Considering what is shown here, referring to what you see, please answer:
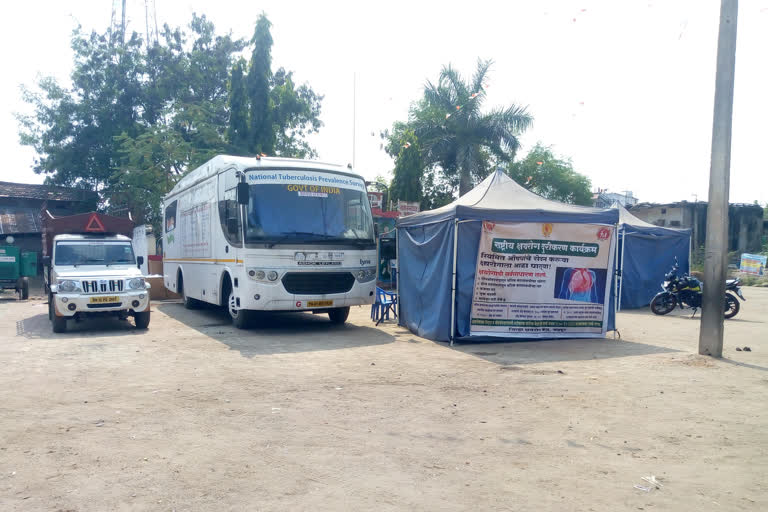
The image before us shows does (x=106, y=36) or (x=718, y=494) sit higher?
(x=106, y=36)

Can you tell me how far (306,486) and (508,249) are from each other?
6.66 meters

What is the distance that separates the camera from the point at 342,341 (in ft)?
34.2

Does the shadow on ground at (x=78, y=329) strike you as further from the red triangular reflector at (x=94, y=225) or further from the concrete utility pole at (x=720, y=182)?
the concrete utility pole at (x=720, y=182)

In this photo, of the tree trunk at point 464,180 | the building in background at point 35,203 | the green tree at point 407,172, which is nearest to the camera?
the green tree at point 407,172

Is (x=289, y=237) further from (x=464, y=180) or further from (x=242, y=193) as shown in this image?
(x=464, y=180)

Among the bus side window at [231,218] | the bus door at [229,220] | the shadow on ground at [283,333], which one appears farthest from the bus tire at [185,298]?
the bus side window at [231,218]

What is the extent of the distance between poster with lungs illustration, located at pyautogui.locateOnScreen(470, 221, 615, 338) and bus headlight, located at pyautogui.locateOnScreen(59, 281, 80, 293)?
7277 mm

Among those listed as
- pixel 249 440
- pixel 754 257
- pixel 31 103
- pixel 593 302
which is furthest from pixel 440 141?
pixel 249 440

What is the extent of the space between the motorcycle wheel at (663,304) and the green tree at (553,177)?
23.2 metres

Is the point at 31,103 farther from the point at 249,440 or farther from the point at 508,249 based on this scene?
the point at 249,440

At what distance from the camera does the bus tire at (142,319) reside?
1159cm

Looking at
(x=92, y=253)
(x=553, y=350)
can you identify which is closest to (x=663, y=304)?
(x=553, y=350)

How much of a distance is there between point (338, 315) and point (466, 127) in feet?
58.1

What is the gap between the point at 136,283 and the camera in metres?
11.4
